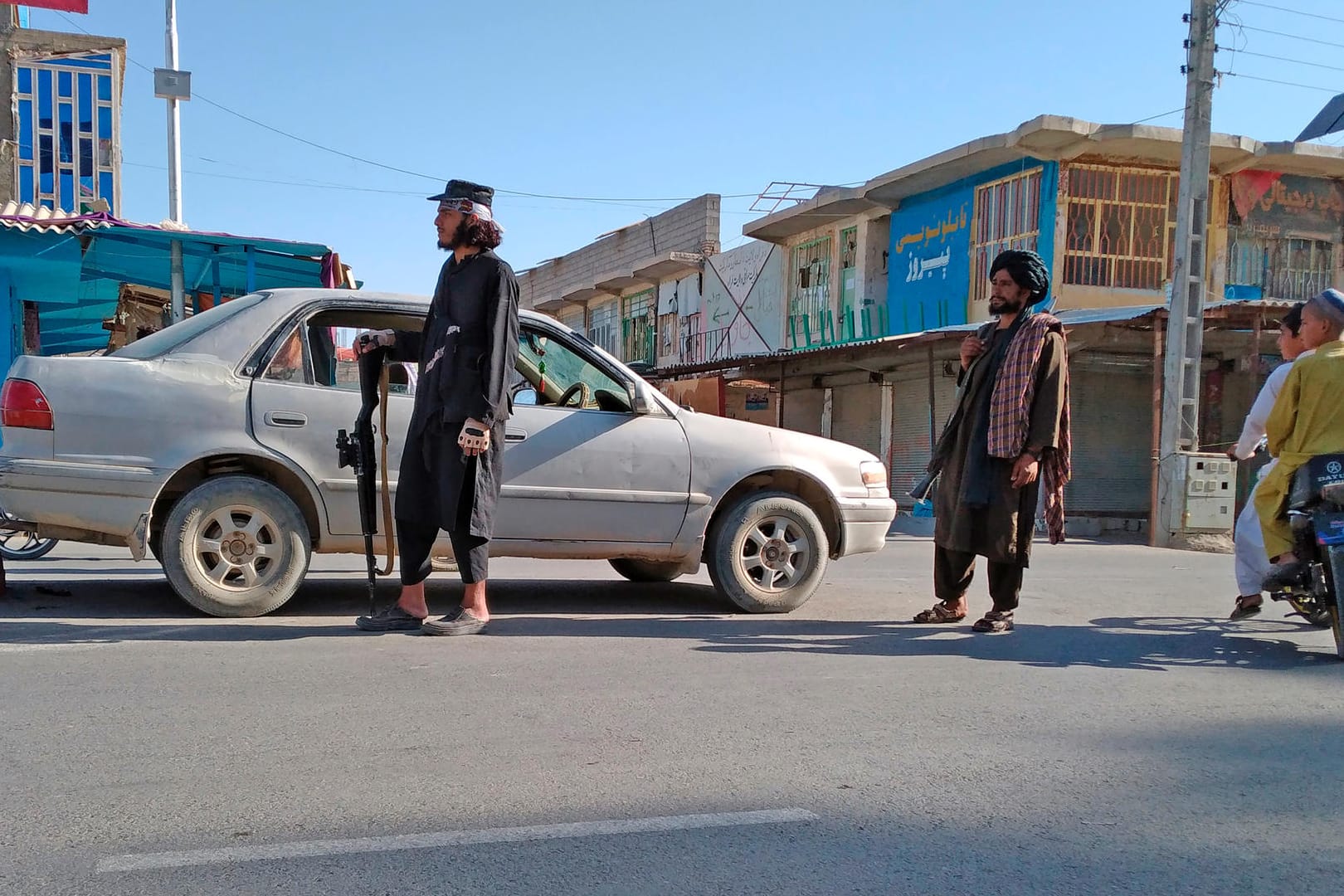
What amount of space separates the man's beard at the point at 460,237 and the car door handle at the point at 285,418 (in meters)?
1.22

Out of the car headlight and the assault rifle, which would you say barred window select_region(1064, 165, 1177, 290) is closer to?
the car headlight

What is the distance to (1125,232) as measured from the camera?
1850cm

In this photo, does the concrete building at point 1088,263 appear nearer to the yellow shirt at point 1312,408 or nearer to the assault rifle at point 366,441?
the yellow shirt at point 1312,408

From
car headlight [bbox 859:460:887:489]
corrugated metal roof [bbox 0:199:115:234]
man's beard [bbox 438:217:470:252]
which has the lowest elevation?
car headlight [bbox 859:460:887:489]

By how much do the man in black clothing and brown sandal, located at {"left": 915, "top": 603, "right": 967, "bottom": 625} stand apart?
250cm

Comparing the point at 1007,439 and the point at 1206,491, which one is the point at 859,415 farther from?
the point at 1007,439

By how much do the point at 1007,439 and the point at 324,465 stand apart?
3514mm

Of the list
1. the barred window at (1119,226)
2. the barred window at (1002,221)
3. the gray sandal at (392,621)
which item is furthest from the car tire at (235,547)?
the barred window at (1119,226)

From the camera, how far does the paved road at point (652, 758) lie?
2512 millimetres

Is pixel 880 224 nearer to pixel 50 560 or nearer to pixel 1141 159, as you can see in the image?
pixel 1141 159

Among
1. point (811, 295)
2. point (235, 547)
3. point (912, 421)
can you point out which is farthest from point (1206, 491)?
point (235, 547)

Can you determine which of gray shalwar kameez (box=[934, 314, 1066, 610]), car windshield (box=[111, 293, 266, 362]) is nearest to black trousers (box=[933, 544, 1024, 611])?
gray shalwar kameez (box=[934, 314, 1066, 610])

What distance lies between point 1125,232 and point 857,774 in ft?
57.7

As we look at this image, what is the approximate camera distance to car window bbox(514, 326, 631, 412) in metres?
6.04
